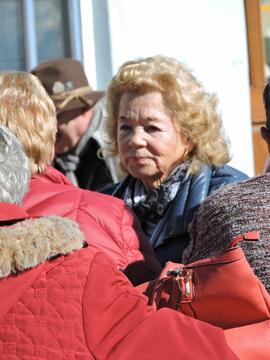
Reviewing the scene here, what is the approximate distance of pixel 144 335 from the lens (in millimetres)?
1791

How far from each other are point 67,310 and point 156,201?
1226 millimetres

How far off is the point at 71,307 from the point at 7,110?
0.91 m

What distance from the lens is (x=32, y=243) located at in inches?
70.2

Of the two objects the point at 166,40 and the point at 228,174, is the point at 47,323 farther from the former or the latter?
the point at 166,40

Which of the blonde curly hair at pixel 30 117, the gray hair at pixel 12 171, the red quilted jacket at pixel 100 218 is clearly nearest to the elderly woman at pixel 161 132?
the red quilted jacket at pixel 100 218

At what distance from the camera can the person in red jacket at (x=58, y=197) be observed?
2354mm

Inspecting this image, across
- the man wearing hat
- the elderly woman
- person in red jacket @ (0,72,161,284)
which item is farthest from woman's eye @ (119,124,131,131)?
the man wearing hat

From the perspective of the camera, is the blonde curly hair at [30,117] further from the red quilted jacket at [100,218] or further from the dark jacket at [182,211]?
the dark jacket at [182,211]

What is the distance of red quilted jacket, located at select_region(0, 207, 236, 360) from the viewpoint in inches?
69.2

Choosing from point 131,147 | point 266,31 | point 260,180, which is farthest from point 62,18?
point 260,180

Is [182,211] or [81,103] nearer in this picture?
[182,211]

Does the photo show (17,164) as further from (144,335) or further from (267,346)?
(267,346)

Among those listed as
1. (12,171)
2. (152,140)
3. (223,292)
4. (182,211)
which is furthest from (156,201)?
(12,171)

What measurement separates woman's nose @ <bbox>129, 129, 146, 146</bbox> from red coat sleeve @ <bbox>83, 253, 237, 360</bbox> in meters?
1.24
